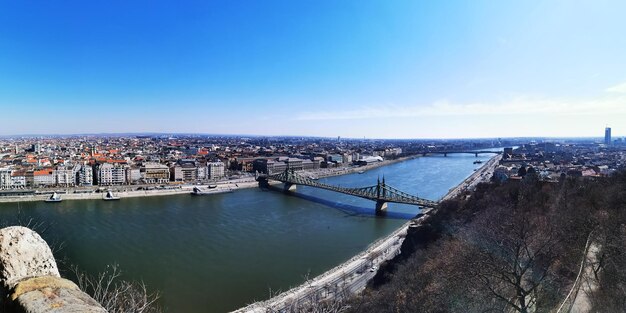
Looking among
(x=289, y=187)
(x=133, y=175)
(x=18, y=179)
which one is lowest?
(x=289, y=187)

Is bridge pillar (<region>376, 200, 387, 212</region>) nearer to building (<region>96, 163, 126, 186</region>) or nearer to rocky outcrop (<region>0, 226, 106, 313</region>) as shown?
rocky outcrop (<region>0, 226, 106, 313</region>)

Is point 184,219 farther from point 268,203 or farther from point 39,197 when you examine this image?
point 39,197

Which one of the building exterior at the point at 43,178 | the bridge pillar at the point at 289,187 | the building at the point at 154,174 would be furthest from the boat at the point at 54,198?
the bridge pillar at the point at 289,187

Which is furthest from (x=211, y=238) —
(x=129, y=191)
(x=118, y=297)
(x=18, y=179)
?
(x=18, y=179)

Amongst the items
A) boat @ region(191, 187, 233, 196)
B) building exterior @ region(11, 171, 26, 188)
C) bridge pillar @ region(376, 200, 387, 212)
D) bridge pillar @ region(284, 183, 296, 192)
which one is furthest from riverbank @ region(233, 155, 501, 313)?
building exterior @ region(11, 171, 26, 188)

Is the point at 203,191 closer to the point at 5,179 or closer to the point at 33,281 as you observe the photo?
the point at 5,179

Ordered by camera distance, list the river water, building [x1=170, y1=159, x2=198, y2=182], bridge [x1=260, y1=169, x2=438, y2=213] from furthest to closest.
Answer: building [x1=170, y1=159, x2=198, y2=182], bridge [x1=260, y1=169, x2=438, y2=213], the river water

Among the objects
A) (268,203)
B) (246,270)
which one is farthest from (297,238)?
(268,203)
